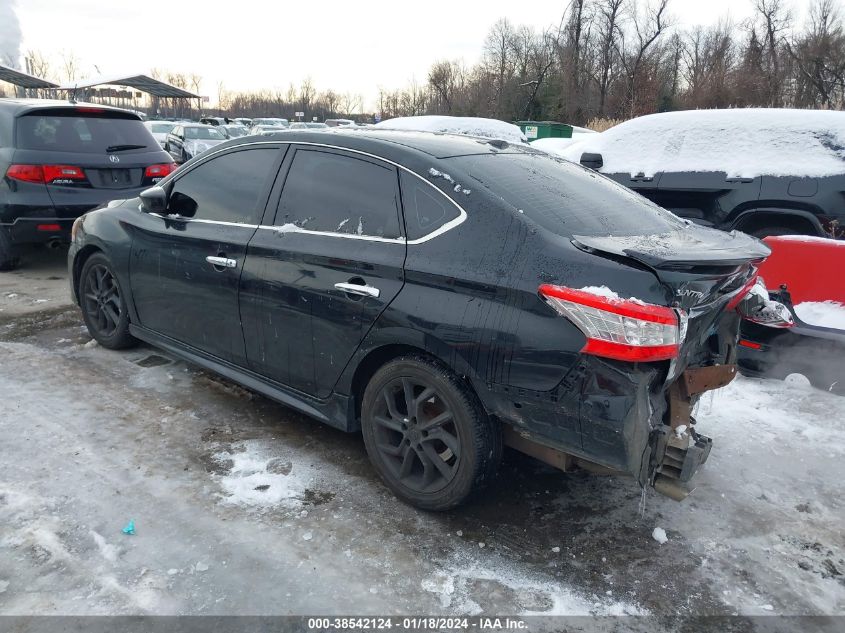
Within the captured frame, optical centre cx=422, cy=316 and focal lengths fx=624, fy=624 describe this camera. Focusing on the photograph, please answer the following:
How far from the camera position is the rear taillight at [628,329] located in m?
2.27

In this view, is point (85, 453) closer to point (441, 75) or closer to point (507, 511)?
point (507, 511)

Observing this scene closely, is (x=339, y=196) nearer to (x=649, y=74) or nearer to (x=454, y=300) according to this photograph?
(x=454, y=300)

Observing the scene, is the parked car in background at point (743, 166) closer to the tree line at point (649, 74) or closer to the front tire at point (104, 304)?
the front tire at point (104, 304)

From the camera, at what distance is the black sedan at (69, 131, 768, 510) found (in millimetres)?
2357

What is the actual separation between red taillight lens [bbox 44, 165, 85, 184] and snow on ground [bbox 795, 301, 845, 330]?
6727mm

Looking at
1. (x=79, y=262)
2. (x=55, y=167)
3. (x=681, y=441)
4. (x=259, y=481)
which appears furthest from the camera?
(x=55, y=167)

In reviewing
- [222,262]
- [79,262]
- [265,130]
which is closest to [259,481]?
[222,262]

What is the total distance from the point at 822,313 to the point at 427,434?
9.97 feet

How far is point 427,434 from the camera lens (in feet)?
9.41

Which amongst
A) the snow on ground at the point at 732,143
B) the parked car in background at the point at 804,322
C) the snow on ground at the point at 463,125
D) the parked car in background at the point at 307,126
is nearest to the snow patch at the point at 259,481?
the parked car in background at the point at 307,126

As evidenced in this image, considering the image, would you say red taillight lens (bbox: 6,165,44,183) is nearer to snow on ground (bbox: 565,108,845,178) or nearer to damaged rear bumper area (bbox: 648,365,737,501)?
snow on ground (bbox: 565,108,845,178)

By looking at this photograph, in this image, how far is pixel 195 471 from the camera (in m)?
3.20

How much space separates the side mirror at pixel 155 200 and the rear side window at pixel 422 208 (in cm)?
191

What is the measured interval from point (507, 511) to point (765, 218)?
15.6 ft
